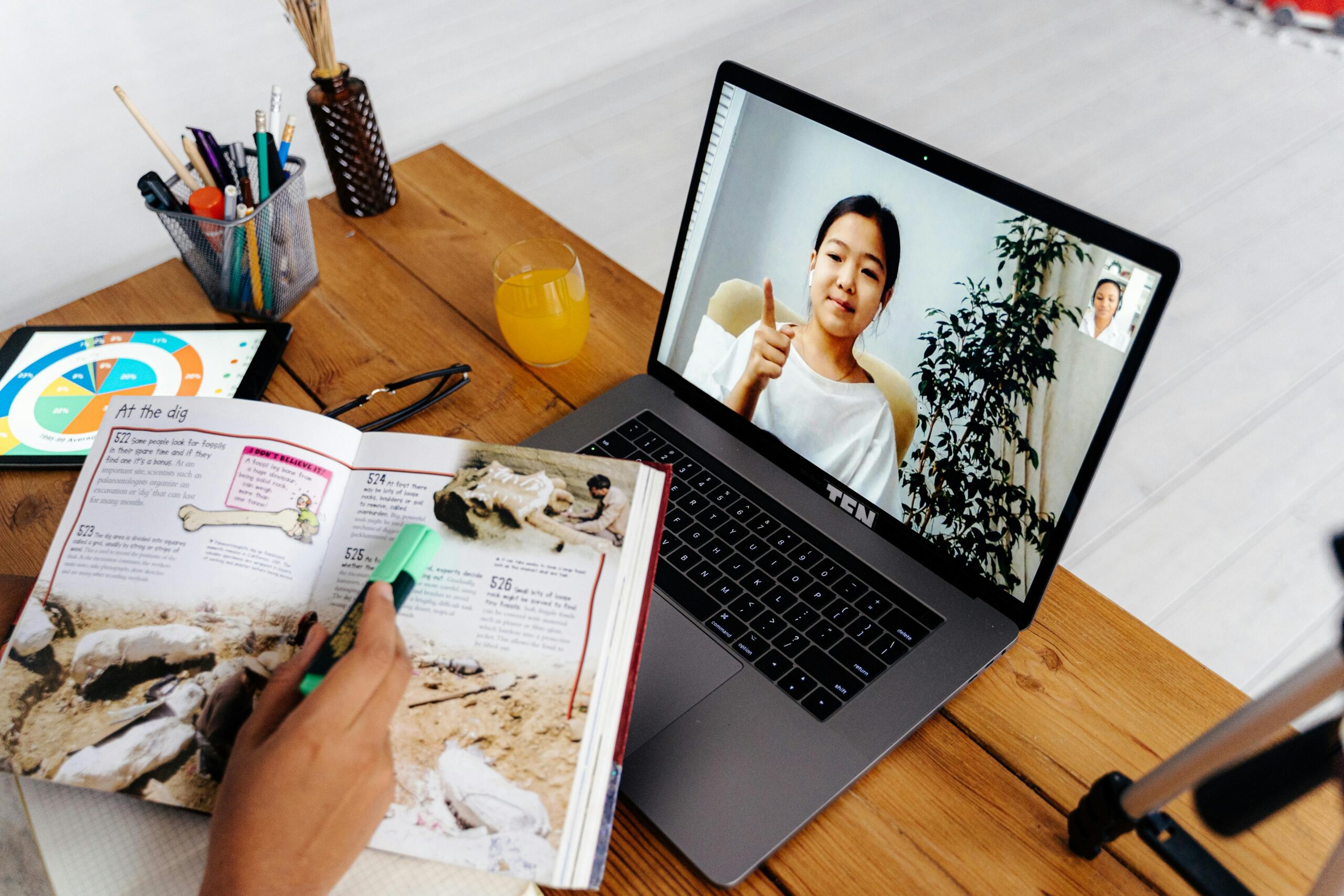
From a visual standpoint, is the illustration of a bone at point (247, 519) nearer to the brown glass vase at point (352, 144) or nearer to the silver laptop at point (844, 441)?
the silver laptop at point (844, 441)

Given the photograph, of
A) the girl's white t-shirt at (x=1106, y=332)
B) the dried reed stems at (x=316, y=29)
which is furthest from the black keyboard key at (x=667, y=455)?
the dried reed stems at (x=316, y=29)

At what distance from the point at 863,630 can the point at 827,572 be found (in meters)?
0.05

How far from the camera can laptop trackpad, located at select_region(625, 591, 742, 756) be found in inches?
23.0

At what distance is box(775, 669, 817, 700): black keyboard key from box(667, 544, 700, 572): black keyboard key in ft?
0.37

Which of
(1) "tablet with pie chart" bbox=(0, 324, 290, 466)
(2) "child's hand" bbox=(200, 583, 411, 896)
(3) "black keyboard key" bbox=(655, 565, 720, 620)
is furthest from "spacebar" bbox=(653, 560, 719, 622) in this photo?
(1) "tablet with pie chart" bbox=(0, 324, 290, 466)

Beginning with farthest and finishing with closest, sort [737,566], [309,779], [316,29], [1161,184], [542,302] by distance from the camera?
1. [1161,184]
2. [316,29]
3. [542,302]
4. [737,566]
5. [309,779]

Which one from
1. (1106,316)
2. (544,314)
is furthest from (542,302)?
(1106,316)

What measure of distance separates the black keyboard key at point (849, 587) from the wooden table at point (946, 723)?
0.32 ft

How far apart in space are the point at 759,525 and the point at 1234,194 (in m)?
1.76

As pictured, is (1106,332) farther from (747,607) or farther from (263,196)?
(263,196)

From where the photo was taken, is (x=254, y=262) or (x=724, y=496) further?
(x=254, y=262)

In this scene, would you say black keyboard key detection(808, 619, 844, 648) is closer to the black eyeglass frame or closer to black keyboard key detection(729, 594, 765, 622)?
black keyboard key detection(729, 594, 765, 622)

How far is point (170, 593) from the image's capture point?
0.56 metres

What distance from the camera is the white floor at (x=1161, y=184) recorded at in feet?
4.27
